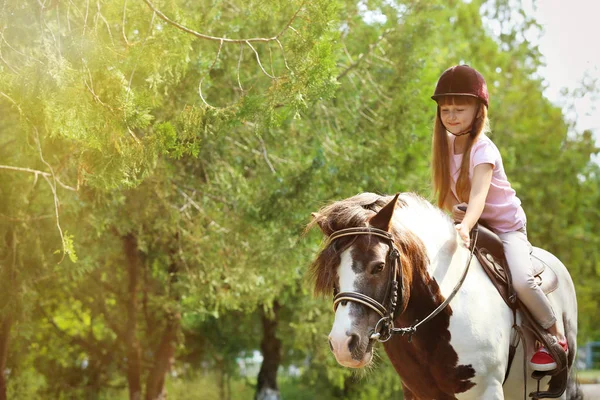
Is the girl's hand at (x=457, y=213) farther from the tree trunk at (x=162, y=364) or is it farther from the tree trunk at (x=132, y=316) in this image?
the tree trunk at (x=162, y=364)

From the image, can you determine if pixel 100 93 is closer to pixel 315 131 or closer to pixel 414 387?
pixel 414 387

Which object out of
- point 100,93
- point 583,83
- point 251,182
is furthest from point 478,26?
point 100,93

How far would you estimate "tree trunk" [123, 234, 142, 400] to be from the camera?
15547mm

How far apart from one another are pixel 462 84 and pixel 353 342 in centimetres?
189

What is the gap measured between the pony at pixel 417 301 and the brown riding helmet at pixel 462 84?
2.33 ft

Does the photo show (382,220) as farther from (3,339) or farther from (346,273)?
(3,339)

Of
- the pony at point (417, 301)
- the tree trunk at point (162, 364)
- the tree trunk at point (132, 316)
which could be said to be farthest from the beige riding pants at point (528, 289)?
the tree trunk at point (162, 364)

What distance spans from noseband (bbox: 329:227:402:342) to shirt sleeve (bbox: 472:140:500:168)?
1.00 m

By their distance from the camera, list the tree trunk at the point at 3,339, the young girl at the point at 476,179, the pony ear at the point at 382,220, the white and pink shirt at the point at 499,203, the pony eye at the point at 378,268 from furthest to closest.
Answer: the tree trunk at the point at 3,339 → the white and pink shirt at the point at 499,203 → the young girl at the point at 476,179 → the pony ear at the point at 382,220 → the pony eye at the point at 378,268

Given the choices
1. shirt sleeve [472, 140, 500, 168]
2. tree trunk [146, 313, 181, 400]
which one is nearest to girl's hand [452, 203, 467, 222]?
shirt sleeve [472, 140, 500, 168]

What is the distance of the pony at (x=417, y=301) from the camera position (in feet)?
13.1

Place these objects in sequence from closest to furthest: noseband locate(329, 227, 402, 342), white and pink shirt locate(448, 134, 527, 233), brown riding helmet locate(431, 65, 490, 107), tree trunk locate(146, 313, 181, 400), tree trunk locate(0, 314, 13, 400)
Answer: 1. noseband locate(329, 227, 402, 342)
2. brown riding helmet locate(431, 65, 490, 107)
3. white and pink shirt locate(448, 134, 527, 233)
4. tree trunk locate(0, 314, 13, 400)
5. tree trunk locate(146, 313, 181, 400)

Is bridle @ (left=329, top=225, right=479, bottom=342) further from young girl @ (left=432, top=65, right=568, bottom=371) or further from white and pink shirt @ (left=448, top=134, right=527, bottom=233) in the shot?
white and pink shirt @ (left=448, top=134, right=527, bottom=233)

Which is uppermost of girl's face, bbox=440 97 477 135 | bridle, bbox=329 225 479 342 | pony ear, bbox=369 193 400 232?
girl's face, bbox=440 97 477 135
